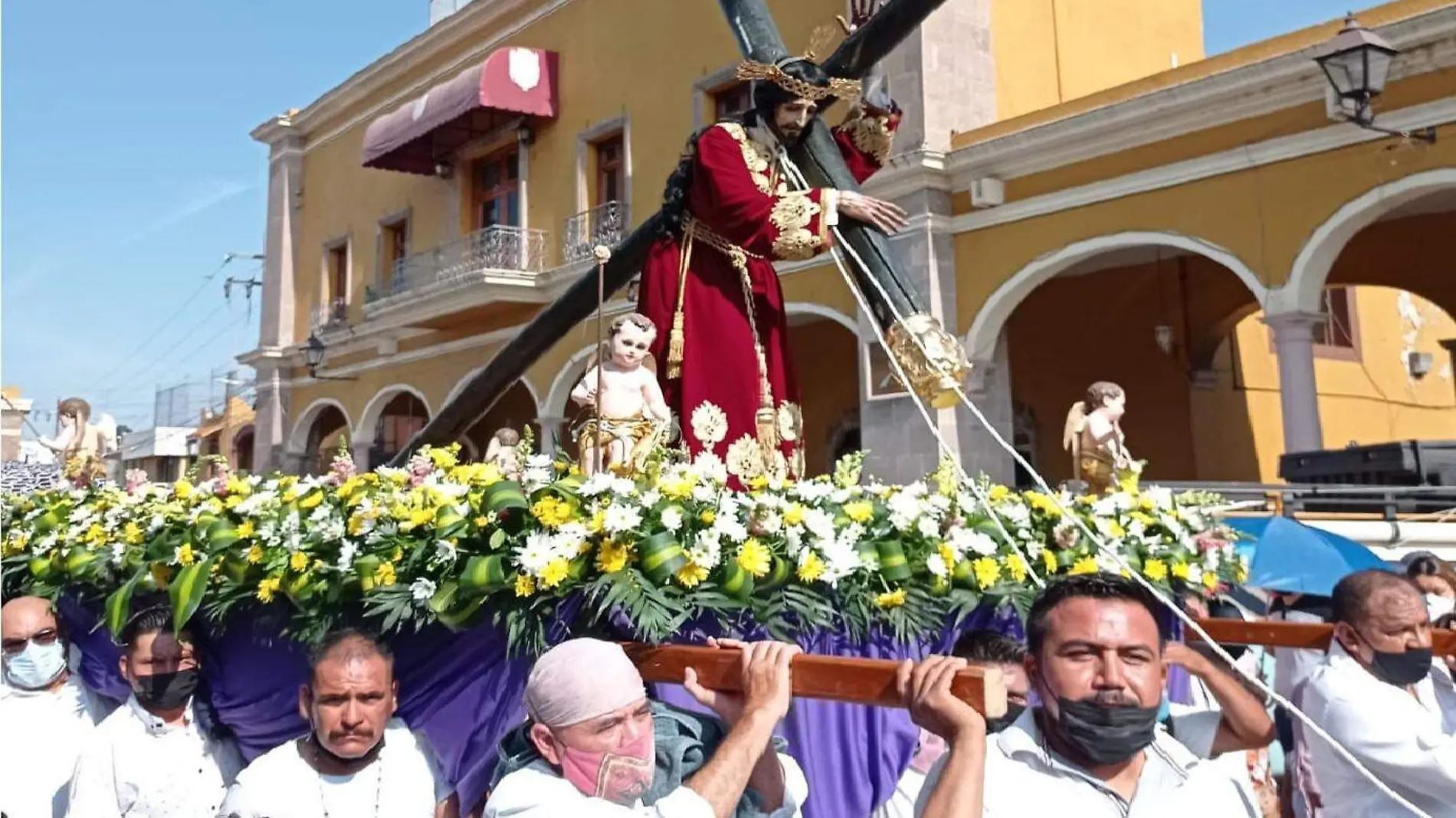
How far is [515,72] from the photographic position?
50.9 ft

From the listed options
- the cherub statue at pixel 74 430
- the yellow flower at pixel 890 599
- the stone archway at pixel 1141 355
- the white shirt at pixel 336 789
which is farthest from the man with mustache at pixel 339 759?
A: the stone archway at pixel 1141 355

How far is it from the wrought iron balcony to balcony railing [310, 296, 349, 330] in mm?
2914

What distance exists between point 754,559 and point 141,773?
70.6 inches

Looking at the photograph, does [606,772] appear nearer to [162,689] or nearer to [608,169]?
[162,689]

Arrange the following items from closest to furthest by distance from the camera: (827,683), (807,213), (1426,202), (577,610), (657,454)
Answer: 1. (827,683)
2. (577,610)
3. (657,454)
4. (807,213)
5. (1426,202)

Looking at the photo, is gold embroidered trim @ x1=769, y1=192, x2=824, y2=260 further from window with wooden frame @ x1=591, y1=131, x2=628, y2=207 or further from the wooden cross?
window with wooden frame @ x1=591, y1=131, x2=628, y2=207

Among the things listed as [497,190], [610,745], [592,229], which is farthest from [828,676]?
[497,190]

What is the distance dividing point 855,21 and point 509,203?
12560mm

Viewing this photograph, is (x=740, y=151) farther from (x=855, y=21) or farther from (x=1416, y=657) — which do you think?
(x=1416, y=657)

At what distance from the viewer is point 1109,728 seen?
1875mm

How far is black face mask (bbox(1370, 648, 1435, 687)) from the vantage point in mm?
2900

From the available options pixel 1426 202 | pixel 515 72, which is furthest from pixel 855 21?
pixel 515 72

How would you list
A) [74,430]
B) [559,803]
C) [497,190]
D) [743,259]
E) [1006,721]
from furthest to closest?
[497,190] < [74,430] < [743,259] < [1006,721] < [559,803]

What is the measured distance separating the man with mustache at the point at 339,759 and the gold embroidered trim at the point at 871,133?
2.40m
